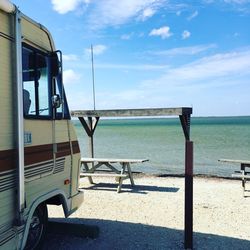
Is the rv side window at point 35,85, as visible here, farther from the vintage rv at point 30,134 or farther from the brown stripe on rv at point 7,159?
the brown stripe on rv at point 7,159

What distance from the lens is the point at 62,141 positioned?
508 centimetres

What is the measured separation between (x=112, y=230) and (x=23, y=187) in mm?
2700

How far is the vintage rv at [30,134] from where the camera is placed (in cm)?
386

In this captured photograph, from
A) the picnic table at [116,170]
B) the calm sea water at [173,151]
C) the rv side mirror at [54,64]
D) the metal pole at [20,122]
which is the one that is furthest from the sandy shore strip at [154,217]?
the calm sea water at [173,151]

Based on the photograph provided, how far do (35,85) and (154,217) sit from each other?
3777mm

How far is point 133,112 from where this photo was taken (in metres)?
9.87

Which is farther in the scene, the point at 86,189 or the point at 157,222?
the point at 86,189

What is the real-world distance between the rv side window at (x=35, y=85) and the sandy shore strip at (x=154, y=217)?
2.12 m

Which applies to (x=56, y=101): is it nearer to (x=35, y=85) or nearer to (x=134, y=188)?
(x=35, y=85)

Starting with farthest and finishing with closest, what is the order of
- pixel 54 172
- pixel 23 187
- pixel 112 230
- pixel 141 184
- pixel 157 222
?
pixel 141 184 < pixel 157 222 < pixel 112 230 < pixel 54 172 < pixel 23 187

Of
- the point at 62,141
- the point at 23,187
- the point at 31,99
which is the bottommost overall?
the point at 23,187

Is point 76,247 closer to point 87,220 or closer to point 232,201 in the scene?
point 87,220

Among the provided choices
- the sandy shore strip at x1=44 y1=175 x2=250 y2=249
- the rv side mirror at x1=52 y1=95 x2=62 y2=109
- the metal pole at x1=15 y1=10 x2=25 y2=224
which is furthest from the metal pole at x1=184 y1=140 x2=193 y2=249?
the metal pole at x1=15 y1=10 x2=25 y2=224

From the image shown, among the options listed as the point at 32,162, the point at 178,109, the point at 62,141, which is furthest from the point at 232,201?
the point at 32,162
